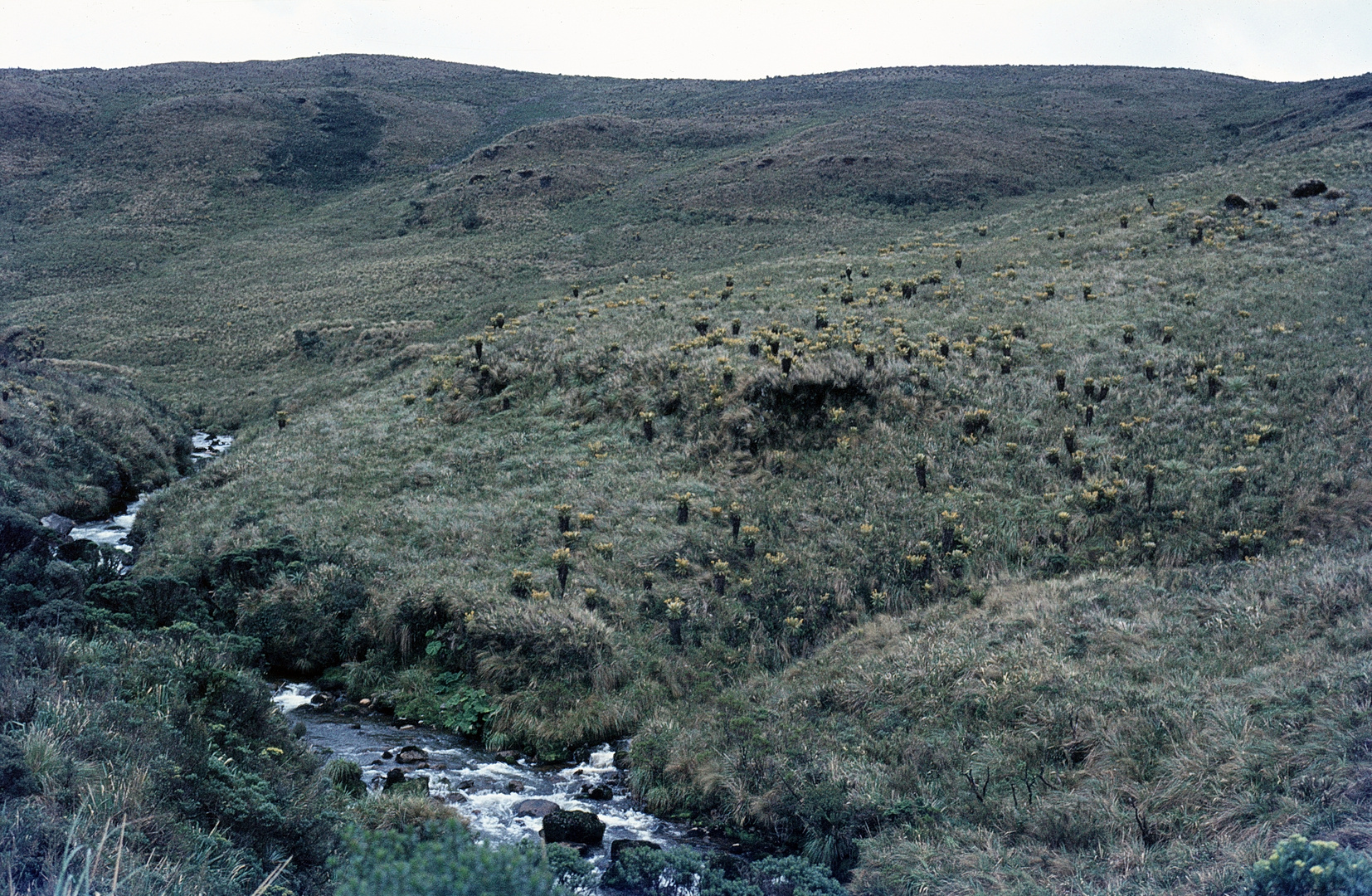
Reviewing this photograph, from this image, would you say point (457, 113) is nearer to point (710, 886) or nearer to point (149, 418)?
point (149, 418)

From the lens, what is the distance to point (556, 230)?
175 feet

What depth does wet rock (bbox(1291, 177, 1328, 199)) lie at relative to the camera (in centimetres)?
2836

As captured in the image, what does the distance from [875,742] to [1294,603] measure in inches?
197

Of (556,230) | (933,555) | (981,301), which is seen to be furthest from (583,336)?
(556,230)

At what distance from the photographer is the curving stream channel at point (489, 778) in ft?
27.0

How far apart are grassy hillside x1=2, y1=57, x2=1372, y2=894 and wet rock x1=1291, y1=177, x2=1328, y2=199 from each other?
1014mm

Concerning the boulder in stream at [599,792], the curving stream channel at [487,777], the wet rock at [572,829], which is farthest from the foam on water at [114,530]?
the wet rock at [572,829]

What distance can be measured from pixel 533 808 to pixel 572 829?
0.89 metres

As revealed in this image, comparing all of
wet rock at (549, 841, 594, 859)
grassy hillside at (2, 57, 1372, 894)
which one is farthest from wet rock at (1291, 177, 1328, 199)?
wet rock at (549, 841, 594, 859)

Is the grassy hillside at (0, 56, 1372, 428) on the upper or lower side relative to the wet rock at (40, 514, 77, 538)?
upper

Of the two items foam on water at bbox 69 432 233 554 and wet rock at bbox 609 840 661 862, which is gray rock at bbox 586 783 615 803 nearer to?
wet rock at bbox 609 840 661 862

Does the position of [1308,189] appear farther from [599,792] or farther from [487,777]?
[487,777]

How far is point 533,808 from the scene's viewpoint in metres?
8.60

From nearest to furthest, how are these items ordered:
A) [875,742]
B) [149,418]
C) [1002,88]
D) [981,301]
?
1. [875,742]
2. [981,301]
3. [149,418]
4. [1002,88]
